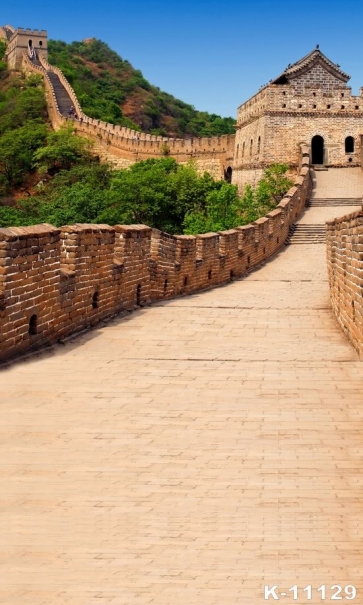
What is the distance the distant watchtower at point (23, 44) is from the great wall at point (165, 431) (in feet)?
244

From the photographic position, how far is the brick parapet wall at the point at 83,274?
7.11m

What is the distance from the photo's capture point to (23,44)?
82312 mm

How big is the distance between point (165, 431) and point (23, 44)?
270ft

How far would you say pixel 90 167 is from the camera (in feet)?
166

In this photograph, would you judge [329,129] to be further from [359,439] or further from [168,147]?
[359,439]

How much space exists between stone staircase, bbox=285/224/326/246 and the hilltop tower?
35.9ft

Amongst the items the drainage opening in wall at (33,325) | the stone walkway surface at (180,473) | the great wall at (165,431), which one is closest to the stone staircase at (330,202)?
the great wall at (165,431)

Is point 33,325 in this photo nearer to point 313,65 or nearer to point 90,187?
point 313,65

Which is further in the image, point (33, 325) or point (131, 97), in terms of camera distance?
point (131, 97)

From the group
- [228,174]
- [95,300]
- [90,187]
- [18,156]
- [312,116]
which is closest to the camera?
[95,300]

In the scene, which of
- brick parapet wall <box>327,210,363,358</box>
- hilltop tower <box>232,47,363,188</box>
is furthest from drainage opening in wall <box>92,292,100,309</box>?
hilltop tower <box>232,47,363,188</box>

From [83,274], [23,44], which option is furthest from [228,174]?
[23,44]

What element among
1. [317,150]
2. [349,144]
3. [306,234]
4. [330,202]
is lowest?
[306,234]

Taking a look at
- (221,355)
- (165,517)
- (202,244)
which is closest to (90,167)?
(202,244)
